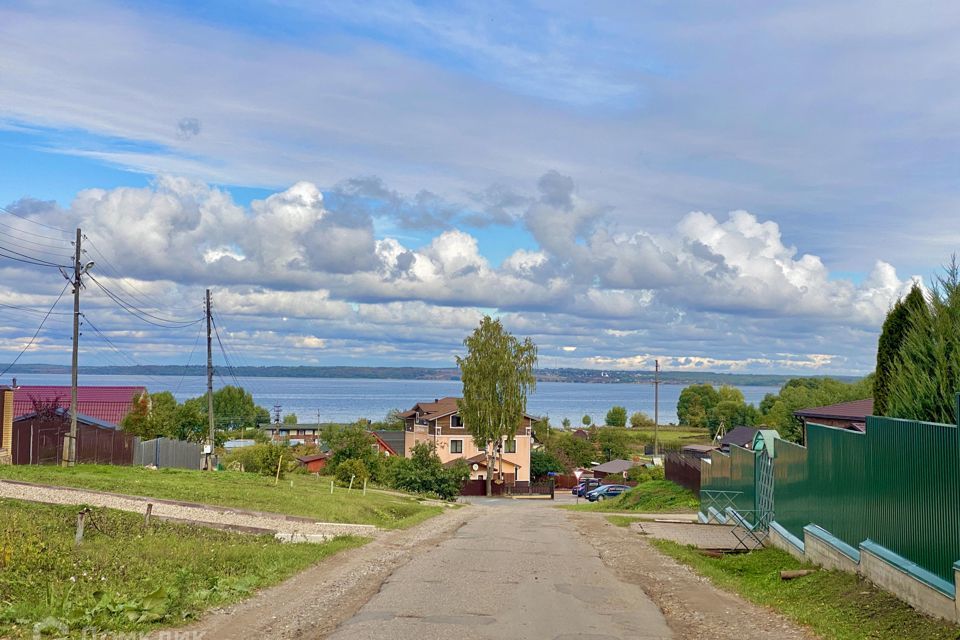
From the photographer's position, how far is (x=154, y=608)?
986 cm

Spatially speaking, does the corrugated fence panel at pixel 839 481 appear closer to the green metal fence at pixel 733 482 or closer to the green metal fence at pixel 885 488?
the green metal fence at pixel 885 488

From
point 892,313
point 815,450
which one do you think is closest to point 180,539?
point 815,450

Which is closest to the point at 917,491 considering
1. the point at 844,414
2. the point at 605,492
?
the point at 844,414

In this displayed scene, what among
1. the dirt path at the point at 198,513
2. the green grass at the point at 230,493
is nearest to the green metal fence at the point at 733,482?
the green grass at the point at 230,493

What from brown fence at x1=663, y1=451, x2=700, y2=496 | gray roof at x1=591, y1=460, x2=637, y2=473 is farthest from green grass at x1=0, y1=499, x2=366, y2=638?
gray roof at x1=591, y1=460, x2=637, y2=473

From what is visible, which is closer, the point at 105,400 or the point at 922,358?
the point at 922,358

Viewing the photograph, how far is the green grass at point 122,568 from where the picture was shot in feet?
31.6

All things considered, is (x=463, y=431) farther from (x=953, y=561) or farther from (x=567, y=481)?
(x=953, y=561)

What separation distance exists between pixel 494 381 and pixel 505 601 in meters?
48.4

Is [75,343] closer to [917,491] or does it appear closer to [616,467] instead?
[917,491]

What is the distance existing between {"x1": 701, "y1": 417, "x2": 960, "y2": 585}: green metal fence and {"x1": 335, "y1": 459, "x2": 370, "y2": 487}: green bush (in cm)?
3146

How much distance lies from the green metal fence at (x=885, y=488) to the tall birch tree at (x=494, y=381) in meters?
42.2

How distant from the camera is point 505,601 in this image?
11539 mm

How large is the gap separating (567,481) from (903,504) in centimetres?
7117
